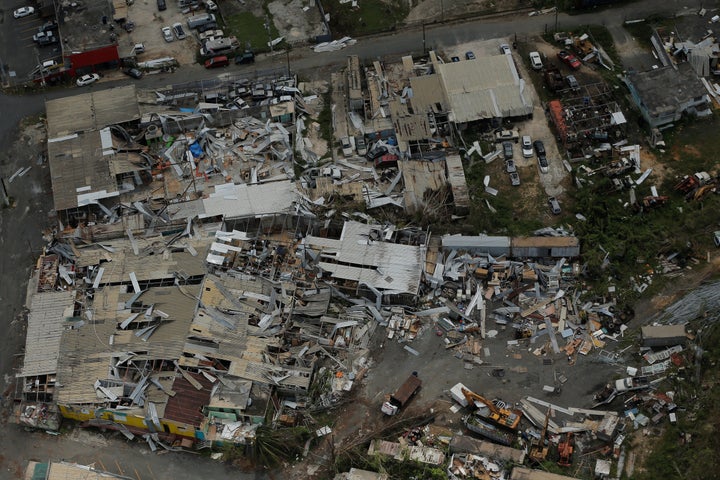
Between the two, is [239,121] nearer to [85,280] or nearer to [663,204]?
[85,280]

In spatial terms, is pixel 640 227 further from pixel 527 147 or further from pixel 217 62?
pixel 217 62

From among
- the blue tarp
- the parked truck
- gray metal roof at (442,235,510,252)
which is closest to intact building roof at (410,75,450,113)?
gray metal roof at (442,235,510,252)

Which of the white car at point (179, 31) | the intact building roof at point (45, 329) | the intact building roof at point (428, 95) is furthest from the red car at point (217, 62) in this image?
the intact building roof at point (45, 329)

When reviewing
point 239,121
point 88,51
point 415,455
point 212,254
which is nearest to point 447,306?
point 415,455

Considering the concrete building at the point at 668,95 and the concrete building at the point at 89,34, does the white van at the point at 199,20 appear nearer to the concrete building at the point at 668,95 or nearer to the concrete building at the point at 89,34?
the concrete building at the point at 89,34

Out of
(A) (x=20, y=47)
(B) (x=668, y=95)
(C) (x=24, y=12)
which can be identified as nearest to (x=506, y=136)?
(B) (x=668, y=95)

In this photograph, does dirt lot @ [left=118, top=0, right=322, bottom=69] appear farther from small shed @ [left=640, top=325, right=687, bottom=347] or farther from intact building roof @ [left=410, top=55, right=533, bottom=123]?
small shed @ [left=640, top=325, right=687, bottom=347]
